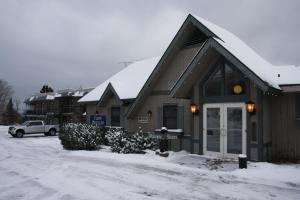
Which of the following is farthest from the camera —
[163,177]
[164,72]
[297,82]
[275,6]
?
[275,6]

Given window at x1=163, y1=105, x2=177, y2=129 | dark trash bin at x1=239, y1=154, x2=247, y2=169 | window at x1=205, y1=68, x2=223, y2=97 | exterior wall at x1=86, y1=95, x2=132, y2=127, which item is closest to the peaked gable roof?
exterior wall at x1=86, y1=95, x2=132, y2=127

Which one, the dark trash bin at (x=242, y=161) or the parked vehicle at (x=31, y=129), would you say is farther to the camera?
the parked vehicle at (x=31, y=129)

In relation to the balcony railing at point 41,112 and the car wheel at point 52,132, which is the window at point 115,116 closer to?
the car wheel at point 52,132

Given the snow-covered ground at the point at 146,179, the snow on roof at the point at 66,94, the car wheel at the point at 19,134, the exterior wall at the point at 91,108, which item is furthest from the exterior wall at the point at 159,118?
the snow on roof at the point at 66,94

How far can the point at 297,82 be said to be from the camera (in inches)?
493

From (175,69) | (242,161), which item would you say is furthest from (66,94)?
(242,161)

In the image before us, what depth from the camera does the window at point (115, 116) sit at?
21.0 meters

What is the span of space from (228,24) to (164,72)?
50.2 ft

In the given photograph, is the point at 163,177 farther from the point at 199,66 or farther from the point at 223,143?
the point at 199,66

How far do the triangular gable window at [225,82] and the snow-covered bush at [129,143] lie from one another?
14.3 feet

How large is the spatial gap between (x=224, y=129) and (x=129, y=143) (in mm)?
5030

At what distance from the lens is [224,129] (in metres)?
13.5

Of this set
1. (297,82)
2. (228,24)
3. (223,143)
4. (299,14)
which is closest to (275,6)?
(299,14)

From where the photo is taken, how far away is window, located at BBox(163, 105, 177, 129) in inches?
659
